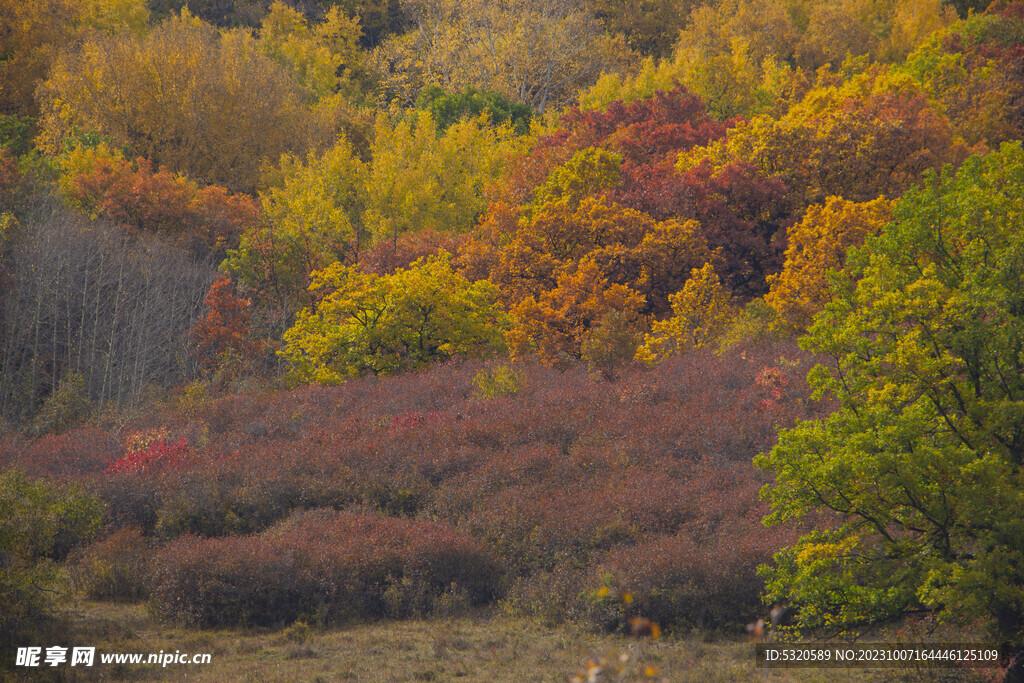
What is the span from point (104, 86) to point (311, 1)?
2925cm

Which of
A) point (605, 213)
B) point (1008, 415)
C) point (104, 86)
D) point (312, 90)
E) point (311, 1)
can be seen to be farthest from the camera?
point (311, 1)

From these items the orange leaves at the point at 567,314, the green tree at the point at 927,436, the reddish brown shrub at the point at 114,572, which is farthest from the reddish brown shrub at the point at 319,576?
the orange leaves at the point at 567,314

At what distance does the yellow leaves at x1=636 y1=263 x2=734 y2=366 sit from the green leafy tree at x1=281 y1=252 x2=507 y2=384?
12.9 feet

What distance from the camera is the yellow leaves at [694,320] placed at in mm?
19281

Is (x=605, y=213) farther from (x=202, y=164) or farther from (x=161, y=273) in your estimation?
(x=202, y=164)

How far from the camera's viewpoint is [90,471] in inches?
582

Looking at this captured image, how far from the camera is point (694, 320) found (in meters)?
19.6

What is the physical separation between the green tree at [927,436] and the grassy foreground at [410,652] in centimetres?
123

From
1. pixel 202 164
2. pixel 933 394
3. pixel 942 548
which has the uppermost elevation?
pixel 202 164

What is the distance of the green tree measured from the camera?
7.82 meters

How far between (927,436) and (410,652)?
611 cm

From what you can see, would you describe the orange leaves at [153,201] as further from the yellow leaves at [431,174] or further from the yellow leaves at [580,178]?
the yellow leaves at [580,178]

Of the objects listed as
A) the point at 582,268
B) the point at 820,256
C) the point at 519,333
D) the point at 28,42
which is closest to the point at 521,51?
the point at 28,42

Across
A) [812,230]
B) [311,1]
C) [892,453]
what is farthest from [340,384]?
[311,1]
